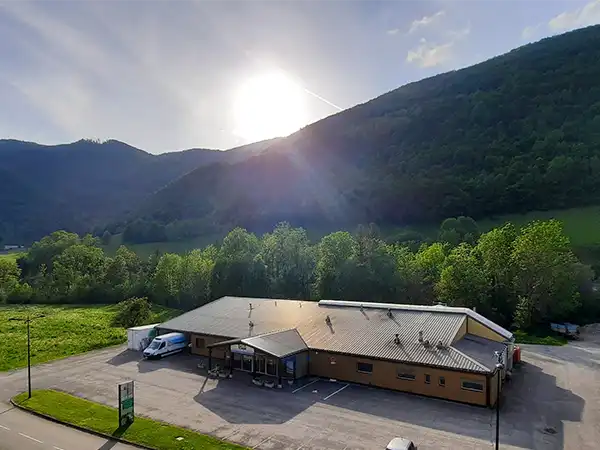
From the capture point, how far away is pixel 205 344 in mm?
38500

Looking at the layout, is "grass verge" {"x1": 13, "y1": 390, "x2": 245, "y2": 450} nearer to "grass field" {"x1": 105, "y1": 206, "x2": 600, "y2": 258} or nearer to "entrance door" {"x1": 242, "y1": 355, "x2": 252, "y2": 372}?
"entrance door" {"x1": 242, "y1": 355, "x2": 252, "y2": 372}

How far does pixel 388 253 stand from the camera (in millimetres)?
56156

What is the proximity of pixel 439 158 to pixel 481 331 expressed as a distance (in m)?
81.9

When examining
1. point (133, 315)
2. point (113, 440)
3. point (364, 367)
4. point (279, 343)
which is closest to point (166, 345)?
point (279, 343)

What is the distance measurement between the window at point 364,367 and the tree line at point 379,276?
2356 centimetres

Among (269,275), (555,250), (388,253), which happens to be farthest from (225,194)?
(555,250)

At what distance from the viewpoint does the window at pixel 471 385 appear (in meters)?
26.2

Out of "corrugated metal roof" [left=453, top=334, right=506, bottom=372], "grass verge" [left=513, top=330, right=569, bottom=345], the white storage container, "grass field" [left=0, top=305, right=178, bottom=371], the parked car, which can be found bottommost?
"grass field" [left=0, top=305, right=178, bottom=371]

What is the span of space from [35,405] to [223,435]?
13.0 m

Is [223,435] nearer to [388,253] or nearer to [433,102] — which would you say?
[388,253]

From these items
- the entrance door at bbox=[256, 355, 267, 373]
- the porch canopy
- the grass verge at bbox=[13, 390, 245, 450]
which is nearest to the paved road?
the grass verge at bbox=[13, 390, 245, 450]

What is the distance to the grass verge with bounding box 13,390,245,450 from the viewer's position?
21266mm

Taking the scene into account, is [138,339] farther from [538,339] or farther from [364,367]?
[538,339]

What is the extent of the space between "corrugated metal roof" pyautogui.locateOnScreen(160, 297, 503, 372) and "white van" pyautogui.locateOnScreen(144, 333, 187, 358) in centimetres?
111
